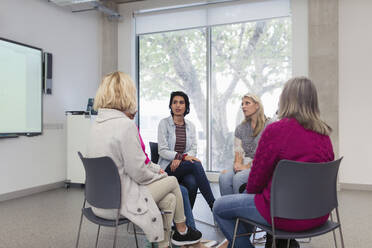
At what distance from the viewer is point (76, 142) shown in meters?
4.91

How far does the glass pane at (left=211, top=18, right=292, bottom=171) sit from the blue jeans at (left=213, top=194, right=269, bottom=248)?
3648mm

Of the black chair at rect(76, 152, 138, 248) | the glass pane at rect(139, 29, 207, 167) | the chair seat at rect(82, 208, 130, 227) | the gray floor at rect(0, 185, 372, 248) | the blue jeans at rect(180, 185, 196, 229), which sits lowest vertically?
the gray floor at rect(0, 185, 372, 248)

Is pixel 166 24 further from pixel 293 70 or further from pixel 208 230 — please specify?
pixel 208 230

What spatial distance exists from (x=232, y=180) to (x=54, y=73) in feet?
11.2

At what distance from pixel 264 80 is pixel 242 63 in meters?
0.47

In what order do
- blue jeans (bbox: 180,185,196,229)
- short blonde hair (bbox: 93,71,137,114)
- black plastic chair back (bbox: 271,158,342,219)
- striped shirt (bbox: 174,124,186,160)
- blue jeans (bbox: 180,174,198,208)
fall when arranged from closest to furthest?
black plastic chair back (bbox: 271,158,342,219), short blonde hair (bbox: 93,71,137,114), blue jeans (bbox: 180,185,196,229), blue jeans (bbox: 180,174,198,208), striped shirt (bbox: 174,124,186,160)

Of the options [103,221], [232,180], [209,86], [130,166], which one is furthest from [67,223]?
[209,86]

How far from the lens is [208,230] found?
9.78ft

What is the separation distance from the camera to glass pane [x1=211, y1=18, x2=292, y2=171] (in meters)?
5.30

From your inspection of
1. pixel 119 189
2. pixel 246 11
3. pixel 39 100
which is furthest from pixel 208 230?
pixel 246 11

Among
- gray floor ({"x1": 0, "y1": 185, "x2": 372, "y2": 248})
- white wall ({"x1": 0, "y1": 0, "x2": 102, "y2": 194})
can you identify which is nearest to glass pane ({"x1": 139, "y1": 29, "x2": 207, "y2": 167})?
white wall ({"x1": 0, "y1": 0, "x2": 102, "y2": 194})

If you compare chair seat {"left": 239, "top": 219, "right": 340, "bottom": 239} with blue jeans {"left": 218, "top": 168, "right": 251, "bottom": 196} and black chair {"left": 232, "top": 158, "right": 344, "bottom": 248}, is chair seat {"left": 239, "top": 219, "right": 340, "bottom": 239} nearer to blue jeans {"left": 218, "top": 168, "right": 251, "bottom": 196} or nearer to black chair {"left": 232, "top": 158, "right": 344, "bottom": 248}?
black chair {"left": 232, "top": 158, "right": 344, "bottom": 248}

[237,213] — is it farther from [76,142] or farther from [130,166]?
[76,142]

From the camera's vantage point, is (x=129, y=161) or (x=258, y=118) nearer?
(x=129, y=161)
